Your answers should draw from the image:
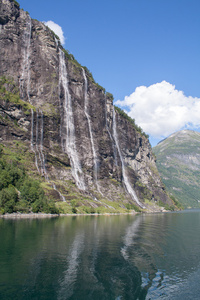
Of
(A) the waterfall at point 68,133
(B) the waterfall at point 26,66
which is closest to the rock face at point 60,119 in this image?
(A) the waterfall at point 68,133

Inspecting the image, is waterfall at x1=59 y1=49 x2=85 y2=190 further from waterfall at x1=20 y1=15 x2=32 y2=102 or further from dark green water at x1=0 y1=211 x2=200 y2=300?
dark green water at x1=0 y1=211 x2=200 y2=300

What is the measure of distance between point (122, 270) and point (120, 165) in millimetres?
135390

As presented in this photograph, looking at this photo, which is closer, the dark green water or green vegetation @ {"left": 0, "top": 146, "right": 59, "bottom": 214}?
the dark green water

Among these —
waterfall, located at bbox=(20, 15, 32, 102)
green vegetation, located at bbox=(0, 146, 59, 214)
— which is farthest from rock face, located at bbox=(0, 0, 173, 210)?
green vegetation, located at bbox=(0, 146, 59, 214)

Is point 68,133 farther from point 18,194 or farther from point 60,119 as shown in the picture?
point 18,194

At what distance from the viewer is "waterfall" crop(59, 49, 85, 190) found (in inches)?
4830

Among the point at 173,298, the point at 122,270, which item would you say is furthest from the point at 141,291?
the point at 122,270

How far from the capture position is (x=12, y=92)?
128 metres

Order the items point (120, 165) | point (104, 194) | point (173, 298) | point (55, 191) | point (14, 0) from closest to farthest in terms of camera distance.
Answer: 1. point (173, 298)
2. point (55, 191)
3. point (104, 194)
4. point (14, 0)
5. point (120, 165)

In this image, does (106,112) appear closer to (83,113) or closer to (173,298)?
(83,113)

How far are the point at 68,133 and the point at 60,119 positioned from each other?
8.73 meters

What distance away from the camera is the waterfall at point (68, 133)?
403 feet

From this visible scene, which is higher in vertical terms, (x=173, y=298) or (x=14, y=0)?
(x=14, y=0)

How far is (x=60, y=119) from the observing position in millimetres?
132875
